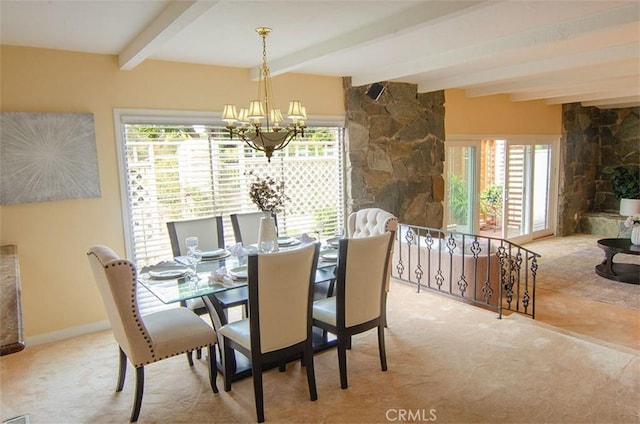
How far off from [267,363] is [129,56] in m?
2.56

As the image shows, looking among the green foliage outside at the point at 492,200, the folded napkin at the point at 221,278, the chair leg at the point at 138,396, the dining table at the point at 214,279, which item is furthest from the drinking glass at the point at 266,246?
the green foliage outside at the point at 492,200

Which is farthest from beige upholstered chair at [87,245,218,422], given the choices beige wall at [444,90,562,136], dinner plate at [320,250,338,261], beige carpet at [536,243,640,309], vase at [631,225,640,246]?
vase at [631,225,640,246]

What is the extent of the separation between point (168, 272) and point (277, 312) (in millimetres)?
931

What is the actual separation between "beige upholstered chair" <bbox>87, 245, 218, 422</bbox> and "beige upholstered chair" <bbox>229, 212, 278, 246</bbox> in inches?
48.0

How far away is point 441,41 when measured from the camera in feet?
11.6

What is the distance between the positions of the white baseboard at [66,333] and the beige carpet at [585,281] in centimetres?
499

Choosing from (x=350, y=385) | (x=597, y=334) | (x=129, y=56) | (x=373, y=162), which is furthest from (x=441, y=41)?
(x=597, y=334)

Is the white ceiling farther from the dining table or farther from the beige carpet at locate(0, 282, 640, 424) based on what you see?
the beige carpet at locate(0, 282, 640, 424)

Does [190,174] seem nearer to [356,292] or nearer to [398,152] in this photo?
[356,292]

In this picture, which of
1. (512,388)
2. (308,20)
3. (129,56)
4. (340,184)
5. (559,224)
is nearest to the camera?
(512,388)

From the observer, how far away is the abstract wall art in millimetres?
3318

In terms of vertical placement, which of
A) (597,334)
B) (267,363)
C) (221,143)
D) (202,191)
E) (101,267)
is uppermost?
(221,143)

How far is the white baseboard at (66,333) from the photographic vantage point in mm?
3602

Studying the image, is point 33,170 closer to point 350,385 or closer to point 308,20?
point 308,20
